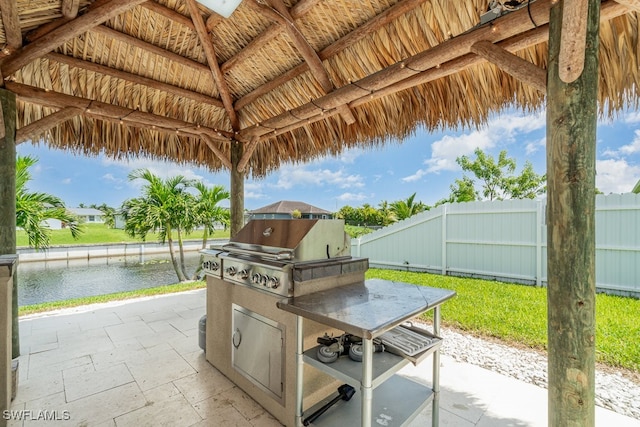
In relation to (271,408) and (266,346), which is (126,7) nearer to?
(266,346)

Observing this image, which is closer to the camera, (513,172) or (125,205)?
(125,205)

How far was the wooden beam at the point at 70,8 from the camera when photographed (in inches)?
84.1

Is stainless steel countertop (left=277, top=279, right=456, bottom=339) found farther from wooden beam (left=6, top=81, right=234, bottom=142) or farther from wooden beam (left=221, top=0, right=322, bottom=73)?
wooden beam (left=6, top=81, right=234, bottom=142)

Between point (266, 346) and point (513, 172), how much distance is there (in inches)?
570

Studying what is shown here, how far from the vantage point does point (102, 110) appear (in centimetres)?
307

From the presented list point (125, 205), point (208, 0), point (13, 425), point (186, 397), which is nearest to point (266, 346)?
point (186, 397)

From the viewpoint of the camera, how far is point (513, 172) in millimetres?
12688

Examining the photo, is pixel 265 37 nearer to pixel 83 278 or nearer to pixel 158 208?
pixel 158 208

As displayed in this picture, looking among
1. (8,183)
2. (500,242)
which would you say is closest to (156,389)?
(8,183)

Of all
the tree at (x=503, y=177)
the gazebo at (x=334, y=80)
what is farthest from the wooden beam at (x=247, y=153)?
the tree at (x=503, y=177)

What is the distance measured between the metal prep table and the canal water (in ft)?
27.4

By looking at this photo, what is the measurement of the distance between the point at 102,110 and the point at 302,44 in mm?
2299

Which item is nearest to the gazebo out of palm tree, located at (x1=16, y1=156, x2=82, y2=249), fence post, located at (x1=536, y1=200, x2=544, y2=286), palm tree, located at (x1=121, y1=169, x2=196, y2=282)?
palm tree, located at (x1=16, y1=156, x2=82, y2=249)

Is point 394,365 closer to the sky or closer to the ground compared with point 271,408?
closer to the sky
